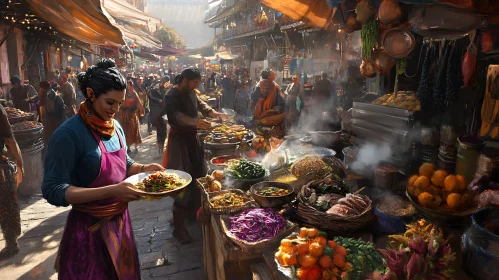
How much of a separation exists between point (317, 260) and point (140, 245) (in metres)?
3.85

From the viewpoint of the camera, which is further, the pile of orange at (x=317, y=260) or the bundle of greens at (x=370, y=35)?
the bundle of greens at (x=370, y=35)

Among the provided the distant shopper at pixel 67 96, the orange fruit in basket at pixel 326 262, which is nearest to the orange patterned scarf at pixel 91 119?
the orange fruit in basket at pixel 326 262

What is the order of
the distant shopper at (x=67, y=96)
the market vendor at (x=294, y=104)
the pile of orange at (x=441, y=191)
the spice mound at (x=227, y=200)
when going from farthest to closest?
the market vendor at (x=294, y=104) → the distant shopper at (x=67, y=96) → the spice mound at (x=227, y=200) → the pile of orange at (x=441, y=191)

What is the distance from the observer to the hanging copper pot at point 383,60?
4984 mm

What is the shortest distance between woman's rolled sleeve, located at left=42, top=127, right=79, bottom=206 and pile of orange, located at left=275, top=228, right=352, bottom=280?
1.58 metres

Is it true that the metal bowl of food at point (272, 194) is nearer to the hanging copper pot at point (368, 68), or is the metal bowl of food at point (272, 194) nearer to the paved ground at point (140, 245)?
the paved ground at point (140, 245)

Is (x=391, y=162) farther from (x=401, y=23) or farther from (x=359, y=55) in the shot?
(x=359, y=55)

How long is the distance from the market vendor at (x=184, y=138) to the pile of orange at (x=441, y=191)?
3050 millimetres

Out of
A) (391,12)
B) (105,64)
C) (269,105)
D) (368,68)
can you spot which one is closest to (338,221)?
(105,64)

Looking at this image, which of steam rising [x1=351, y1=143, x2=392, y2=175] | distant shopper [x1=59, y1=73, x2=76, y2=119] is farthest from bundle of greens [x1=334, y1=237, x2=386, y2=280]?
distant shopper [x1=59, y1=73, x2=76, y2=119]

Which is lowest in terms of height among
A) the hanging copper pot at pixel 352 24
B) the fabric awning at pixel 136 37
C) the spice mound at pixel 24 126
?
the spice mound at pixel 24 126

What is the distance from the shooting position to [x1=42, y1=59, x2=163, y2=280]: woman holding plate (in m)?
2.27

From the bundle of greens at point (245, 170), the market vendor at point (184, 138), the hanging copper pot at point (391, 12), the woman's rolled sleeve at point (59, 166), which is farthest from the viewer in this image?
the market vendor at point (184, 138)

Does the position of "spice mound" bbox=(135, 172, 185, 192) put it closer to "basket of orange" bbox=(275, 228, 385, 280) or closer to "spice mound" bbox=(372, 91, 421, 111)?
"basket of orange" bbox=(275, 228, 385, 280)
